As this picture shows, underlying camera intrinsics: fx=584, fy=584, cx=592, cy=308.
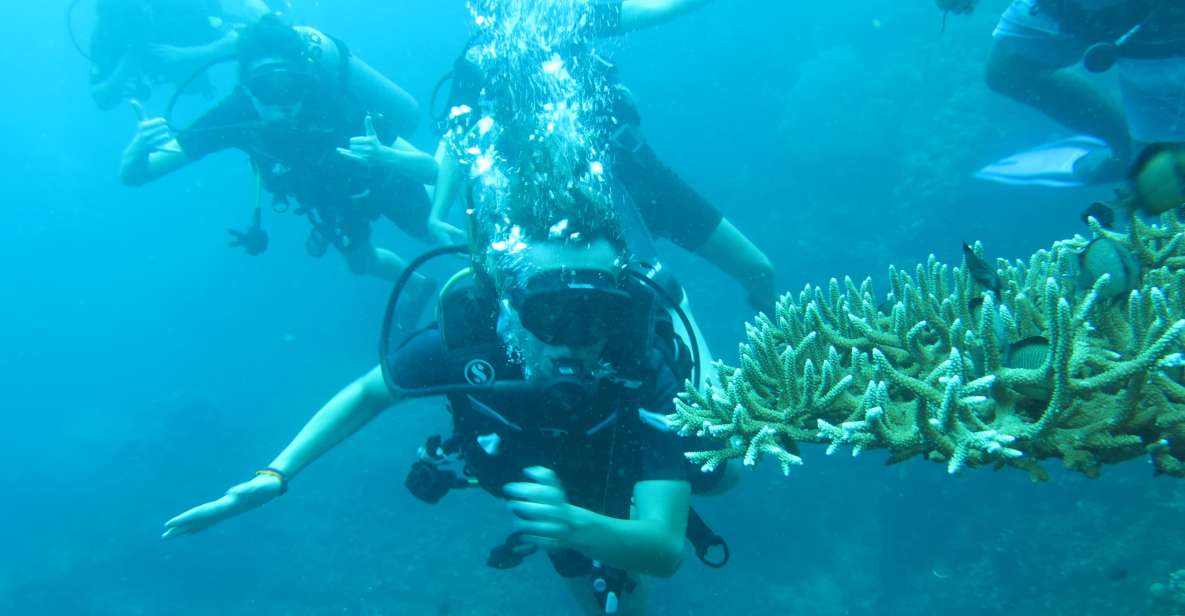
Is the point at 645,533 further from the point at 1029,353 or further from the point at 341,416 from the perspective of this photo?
the point at 341,416

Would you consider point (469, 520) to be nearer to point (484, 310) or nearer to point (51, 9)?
point (484, 310)

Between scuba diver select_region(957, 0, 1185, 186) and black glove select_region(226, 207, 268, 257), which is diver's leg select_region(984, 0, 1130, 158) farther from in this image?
black glove select_region(226, 207, 268, 257)

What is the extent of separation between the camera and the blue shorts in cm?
389

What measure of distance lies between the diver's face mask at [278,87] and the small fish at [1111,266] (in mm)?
6934

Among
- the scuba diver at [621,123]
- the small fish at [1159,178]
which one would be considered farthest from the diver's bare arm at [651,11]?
the small fish at [1159,178]

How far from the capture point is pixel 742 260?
6184 millimetres

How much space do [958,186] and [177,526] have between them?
1509 cm

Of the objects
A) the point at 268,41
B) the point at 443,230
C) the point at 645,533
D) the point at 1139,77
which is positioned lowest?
the point at 645,533

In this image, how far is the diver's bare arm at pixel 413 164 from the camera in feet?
19.6

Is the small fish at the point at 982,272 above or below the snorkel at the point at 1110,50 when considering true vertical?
below

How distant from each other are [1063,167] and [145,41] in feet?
48.0

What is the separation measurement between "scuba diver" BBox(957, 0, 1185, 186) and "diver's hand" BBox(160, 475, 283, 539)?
5543 mm

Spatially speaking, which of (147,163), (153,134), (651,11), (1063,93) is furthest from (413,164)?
(1063,93)

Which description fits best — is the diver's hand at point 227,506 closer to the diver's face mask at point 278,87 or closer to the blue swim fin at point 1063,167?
the diver's face mask at point 278,87
